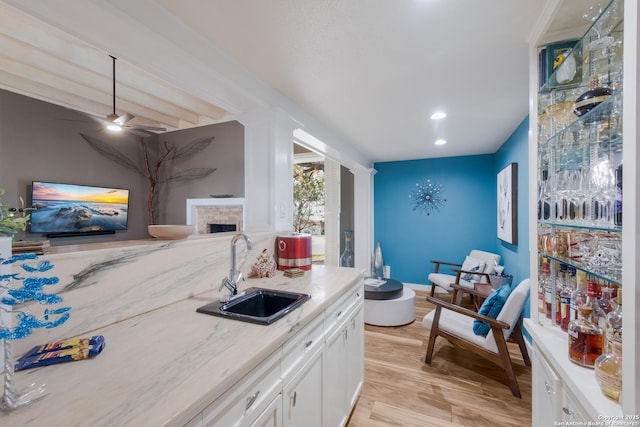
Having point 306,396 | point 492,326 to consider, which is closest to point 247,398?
point 306,396

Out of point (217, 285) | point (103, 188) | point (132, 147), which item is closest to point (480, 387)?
point (217, 285)

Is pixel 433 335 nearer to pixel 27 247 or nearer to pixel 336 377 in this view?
pixel 336 377

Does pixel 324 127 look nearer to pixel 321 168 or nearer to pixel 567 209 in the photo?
pixel 567 209

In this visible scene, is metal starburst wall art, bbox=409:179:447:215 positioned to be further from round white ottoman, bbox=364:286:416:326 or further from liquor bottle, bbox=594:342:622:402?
liquor bottle, bbox=594:342:622:402

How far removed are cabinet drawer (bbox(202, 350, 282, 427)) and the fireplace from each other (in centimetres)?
361

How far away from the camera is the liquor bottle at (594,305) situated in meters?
0.99

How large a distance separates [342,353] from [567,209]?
1386 mm

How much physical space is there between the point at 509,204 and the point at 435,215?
155cm

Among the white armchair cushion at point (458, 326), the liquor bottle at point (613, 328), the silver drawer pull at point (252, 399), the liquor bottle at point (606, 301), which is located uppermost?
the liquor bottle at point (606, 301)

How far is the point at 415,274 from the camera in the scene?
16.1 ft

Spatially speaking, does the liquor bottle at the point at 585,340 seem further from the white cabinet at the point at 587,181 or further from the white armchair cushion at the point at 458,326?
the white armchair cushion at the point at 458,326

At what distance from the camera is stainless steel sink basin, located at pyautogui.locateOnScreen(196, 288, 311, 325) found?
1.27 metres

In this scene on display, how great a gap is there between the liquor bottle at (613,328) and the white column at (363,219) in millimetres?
4063

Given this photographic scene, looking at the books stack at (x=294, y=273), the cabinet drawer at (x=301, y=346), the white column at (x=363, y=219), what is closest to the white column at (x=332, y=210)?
the white column at (x=363, y=219)
